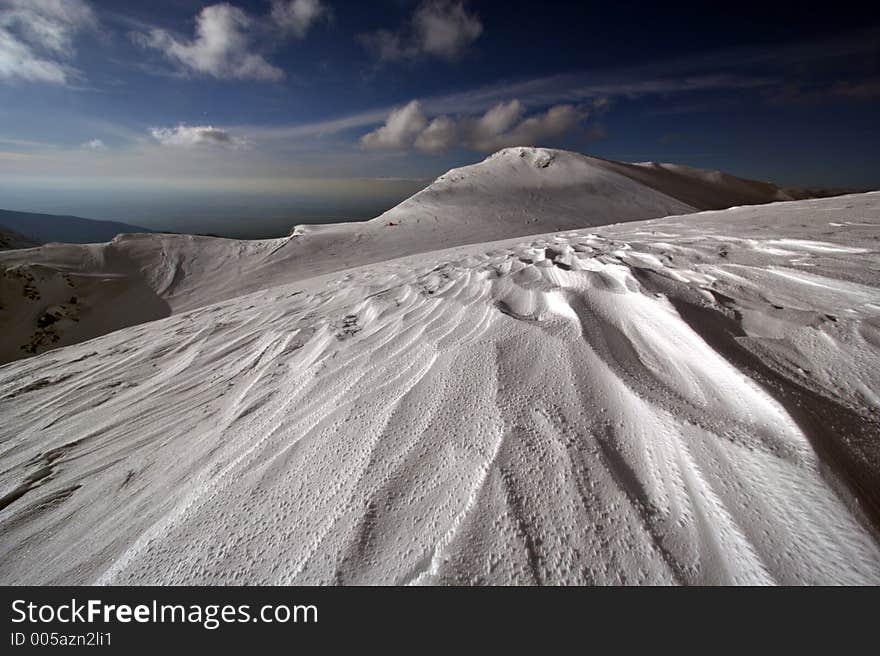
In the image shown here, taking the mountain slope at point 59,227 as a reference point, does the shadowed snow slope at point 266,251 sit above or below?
above

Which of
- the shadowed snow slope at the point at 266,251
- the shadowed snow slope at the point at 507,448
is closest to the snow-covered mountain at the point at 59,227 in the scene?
the shadowed snow slope at the point at 266,251

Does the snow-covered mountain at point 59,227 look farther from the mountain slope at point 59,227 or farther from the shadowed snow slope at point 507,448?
the shadowed snow slope at point 507,448

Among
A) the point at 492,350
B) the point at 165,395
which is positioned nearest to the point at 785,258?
the point at 492,350

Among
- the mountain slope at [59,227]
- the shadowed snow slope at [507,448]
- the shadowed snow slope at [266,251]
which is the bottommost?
the mountain slope at [59,227]

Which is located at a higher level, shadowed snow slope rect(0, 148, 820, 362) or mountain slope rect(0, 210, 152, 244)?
shadowed snow slope rect(0, 148, 820, 362)

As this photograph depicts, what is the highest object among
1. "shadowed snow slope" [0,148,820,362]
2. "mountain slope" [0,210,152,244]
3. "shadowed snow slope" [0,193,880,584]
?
"shadowed snow slope" [0,193,880,584]

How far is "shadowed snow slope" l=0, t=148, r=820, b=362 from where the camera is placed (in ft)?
24.1

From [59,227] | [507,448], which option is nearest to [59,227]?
[59,227]

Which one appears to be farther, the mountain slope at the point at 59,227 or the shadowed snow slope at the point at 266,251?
the mountain slope at the point at 59,227

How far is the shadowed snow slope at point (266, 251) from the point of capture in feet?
24.1

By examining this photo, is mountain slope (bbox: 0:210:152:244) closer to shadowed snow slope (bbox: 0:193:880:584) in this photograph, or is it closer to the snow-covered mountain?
the snow-covered mountain

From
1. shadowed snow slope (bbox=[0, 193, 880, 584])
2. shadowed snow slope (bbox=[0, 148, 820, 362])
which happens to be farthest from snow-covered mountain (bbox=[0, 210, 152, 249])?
shadowed snow slope (bbox=[0, 193, 880, 584])

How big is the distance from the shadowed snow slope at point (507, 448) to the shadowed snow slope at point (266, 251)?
6.51 metres

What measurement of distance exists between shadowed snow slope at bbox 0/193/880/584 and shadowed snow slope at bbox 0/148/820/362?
6508 millimetres
